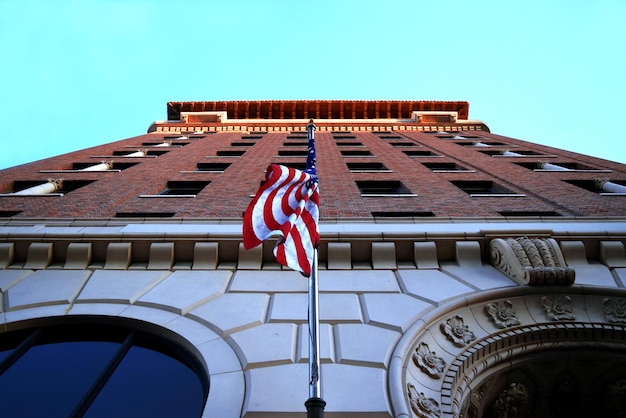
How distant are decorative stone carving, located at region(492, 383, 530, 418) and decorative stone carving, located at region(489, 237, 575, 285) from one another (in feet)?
5.78

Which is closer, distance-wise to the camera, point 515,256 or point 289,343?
point 289,343

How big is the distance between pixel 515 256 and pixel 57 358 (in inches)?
298

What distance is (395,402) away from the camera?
5.83 m

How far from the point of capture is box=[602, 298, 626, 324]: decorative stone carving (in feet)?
25.4

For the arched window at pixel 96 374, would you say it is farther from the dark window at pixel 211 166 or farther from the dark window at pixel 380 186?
the dark window at pixel 211 166

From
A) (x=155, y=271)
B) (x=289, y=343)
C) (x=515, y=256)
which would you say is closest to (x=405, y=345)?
(x=289, y=343)

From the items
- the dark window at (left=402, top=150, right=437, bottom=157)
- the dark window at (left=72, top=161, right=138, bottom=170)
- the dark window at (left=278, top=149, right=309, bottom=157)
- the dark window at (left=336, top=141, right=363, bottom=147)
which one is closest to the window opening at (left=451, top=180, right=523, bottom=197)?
the dark window at (left=402, top=150, right=437, bottom=157)

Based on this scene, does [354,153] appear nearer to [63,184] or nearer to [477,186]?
[477,186]

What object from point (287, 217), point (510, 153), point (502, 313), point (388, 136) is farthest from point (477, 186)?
point (388, 136)

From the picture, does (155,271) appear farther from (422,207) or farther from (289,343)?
(422,207)

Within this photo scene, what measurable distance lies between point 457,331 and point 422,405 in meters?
1.72

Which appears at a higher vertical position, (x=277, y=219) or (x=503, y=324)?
(x=277, y=219)

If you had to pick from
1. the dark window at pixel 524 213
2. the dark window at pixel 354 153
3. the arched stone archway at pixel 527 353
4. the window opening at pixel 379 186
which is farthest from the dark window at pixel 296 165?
the arched stone archway at pixel 527 353

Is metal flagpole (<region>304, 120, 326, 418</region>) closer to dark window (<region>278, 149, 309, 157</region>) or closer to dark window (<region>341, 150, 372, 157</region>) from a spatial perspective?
dark window (<region>278, 149, 309, 157</region>)
